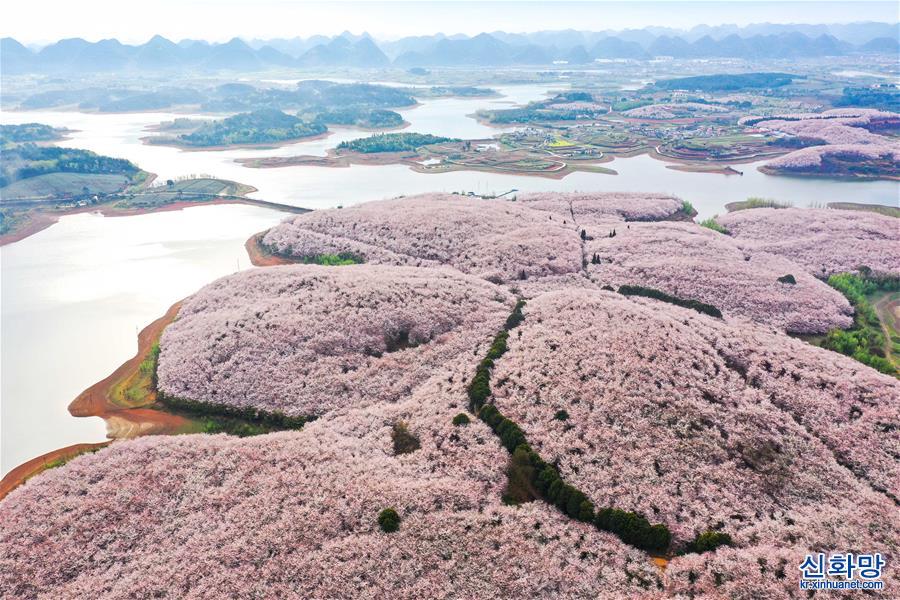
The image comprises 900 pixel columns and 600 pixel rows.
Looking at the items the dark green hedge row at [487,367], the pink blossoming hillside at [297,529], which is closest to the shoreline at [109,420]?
the pink blossoming hillside at [297,529]

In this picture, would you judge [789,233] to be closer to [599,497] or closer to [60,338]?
[599,497]

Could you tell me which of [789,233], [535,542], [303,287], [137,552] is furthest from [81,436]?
[789,233]

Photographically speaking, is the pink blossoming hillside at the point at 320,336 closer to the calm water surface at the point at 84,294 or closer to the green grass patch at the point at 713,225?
the calm water surface at the point at 84,294

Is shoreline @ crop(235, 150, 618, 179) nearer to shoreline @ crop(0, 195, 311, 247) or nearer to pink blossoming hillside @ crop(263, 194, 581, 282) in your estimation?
shoreline @ crop(0, 195, 311, 247)

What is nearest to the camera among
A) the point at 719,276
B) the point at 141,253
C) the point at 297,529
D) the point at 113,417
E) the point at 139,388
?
the point at 297,529

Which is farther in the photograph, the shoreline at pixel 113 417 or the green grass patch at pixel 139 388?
the green grass patch at pixel 139 388

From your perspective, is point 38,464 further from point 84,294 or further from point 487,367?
point 487,367

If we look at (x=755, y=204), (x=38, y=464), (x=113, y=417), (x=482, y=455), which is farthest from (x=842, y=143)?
(x=38, y=464)
